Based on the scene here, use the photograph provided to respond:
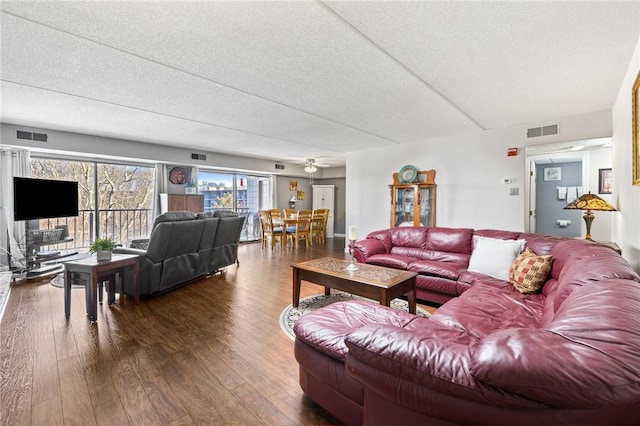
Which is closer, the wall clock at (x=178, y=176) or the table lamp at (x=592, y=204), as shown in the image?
the table lamp at (x=592, y=204)

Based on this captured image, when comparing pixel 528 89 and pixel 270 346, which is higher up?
pixel 528 89

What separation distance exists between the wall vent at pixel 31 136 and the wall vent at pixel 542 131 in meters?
7.66

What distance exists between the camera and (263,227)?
748 centimetres

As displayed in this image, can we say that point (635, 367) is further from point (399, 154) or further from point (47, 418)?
point (399, 154)

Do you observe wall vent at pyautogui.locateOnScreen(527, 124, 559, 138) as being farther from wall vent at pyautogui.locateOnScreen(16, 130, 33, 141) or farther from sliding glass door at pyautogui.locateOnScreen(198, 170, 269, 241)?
wall vent at pyautogui.locateOnScreen(16, 130, 33, 141)

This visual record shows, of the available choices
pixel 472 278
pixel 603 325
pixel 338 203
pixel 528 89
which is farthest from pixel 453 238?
pixel 338 203

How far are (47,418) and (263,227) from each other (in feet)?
19.6

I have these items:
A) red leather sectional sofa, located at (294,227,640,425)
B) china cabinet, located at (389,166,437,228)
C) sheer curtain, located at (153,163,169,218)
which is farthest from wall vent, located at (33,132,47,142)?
china cabinet, located at (389,166,437,228)

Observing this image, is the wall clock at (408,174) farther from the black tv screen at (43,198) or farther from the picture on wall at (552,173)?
the black tv screen at (43,198)

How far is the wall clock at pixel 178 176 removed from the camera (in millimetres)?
6520

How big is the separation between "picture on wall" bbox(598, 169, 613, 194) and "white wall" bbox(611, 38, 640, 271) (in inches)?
29.0

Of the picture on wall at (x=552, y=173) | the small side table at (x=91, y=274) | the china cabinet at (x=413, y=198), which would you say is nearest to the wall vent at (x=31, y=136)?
the small side table at (x=91, y=274)

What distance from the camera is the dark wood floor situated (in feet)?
5.24

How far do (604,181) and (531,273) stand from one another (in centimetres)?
285
